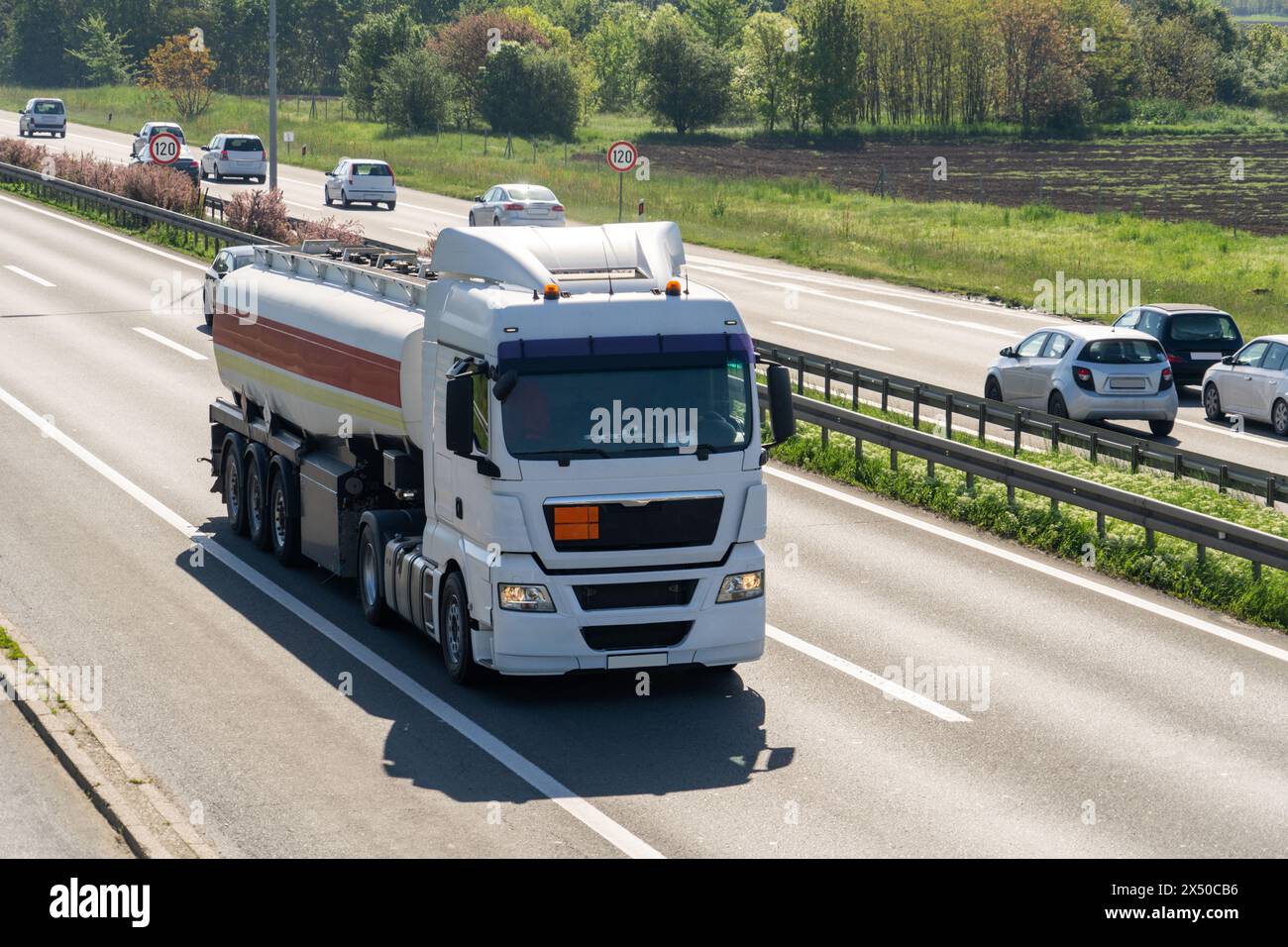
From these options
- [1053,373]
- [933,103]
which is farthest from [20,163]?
[933,103]

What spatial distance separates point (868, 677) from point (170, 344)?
19.5 meters

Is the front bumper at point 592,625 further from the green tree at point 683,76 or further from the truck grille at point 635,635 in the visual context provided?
the green tree at point 683,76

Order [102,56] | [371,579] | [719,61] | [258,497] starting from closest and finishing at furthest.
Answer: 1. [371,579]
2. [258,497]
3. [719,61]
4. [102,56]

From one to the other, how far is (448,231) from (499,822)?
5391mm

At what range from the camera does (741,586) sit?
12625 mm

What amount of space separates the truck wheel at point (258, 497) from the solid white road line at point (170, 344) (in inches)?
446

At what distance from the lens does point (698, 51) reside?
98938 millimetres

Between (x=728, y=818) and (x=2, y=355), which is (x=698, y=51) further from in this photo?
(x=728, y=818)

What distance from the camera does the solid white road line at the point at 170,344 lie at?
94.9 ft

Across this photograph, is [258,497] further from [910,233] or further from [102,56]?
[102,56]

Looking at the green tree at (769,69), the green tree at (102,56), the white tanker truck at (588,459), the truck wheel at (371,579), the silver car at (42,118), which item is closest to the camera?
the white tanker truck at (588,459)

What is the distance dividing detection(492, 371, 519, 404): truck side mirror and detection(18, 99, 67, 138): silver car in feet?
231

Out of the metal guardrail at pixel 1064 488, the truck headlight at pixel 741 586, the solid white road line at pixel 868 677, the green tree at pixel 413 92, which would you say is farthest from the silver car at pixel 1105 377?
the green tree at pixel 413 92

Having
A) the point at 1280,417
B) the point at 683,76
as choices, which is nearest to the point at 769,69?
the point at 683,76
